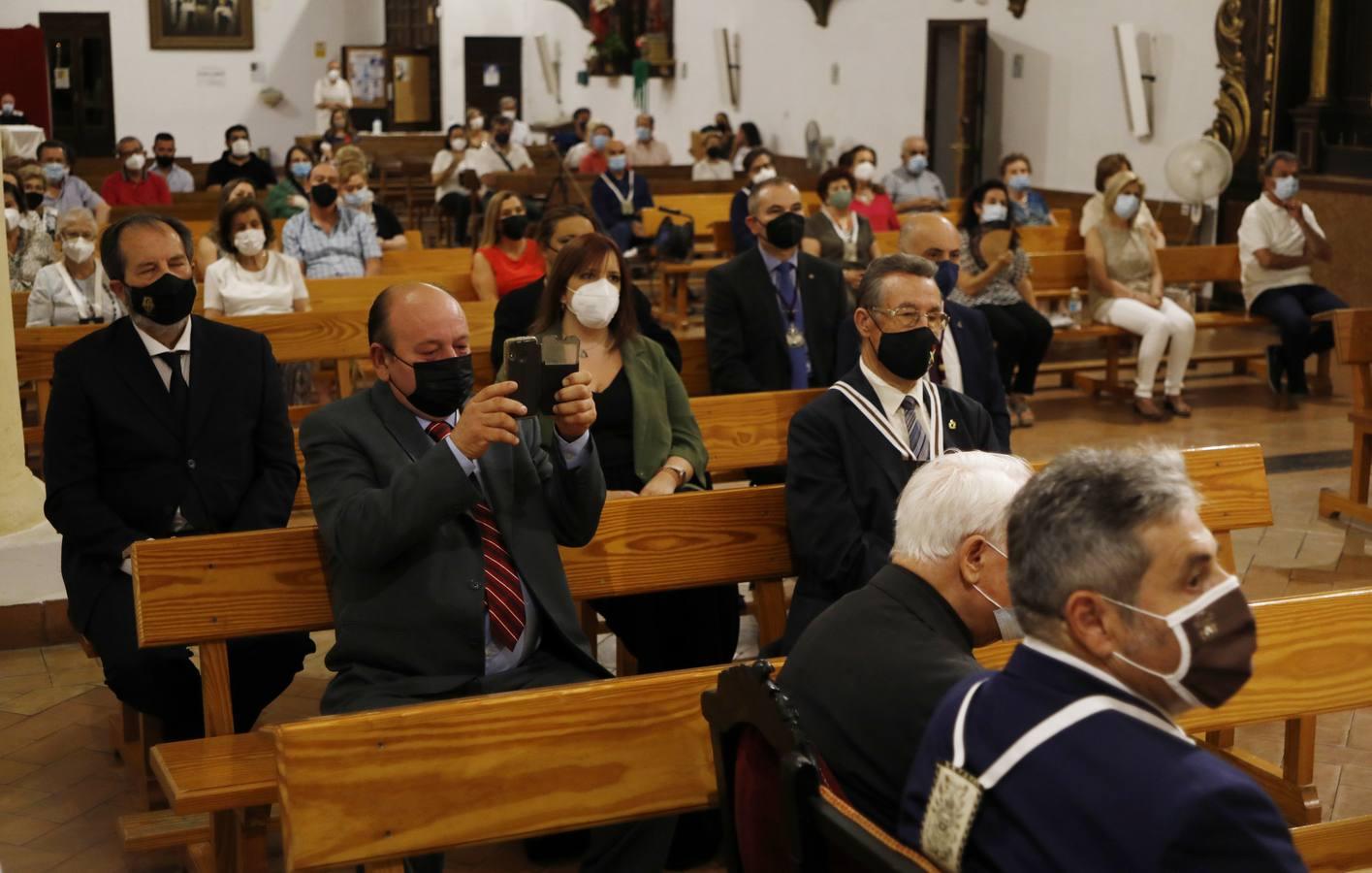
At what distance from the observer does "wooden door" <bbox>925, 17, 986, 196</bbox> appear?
1532cm

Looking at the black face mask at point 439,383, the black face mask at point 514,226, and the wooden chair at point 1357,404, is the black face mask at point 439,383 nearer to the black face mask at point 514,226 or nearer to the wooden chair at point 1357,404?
the black face mask at point 514,226

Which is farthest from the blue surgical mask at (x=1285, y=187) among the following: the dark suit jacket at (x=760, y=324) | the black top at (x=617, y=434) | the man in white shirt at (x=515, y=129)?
the man in white shirt at (x=515, y=129)

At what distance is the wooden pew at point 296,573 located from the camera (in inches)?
130

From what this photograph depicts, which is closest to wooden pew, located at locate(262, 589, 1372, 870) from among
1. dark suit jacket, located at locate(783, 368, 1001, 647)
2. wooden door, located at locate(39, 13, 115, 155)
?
dark suit jacket, located at locate(783, 368, 1001, 647)

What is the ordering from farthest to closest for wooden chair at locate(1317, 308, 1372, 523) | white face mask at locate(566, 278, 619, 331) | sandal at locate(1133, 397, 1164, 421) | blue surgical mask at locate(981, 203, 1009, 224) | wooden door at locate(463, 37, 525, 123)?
wooden door at locate(463, 37, 525, 123)
sandal at locate(1133, 397, 1164, 421)
blue surgical mask at locate(981, 203, 1009, 224)
wooden chair at locate(1317, 308, 1372, 523)
white face mask at locate(566, 278, 619, 331)

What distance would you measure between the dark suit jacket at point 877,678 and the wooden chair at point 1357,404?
4.60 meters

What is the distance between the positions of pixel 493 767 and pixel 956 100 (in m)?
14.4

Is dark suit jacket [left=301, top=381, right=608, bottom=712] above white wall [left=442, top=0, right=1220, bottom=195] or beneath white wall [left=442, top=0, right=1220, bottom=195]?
beneath

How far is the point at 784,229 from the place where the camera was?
609cm

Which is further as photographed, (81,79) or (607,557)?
(81,79)

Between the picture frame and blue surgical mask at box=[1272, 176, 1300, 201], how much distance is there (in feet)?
72.0

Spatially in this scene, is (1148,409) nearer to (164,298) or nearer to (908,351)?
(908,351)

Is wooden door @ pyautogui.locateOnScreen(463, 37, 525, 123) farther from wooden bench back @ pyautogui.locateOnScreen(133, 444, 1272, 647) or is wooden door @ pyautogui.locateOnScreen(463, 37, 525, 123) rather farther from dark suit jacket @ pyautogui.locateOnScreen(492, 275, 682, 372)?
wooden bench back @ pyautogui.locateOnScreen(133, 444, 1272, 647)

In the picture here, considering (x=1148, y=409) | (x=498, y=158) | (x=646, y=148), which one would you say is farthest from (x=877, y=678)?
(x=646, y=148)
